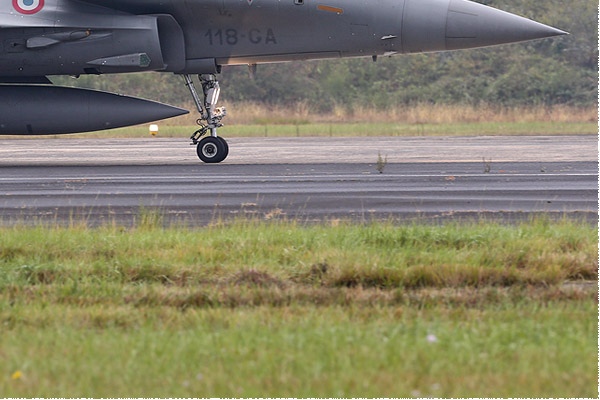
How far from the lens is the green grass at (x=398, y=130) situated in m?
30.9

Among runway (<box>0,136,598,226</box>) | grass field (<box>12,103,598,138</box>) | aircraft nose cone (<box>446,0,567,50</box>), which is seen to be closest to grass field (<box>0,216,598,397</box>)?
runway (<box>0,136,598,226</box>)

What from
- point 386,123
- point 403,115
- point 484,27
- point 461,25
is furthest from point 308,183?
point 403,115

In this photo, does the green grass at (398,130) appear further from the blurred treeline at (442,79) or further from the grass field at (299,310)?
the grass field at (299,310)

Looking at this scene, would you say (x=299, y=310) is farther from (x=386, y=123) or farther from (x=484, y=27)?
(x=386, y=123)

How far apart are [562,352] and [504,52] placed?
4614 centimetres

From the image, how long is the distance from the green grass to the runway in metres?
5.69

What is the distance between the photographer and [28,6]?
18.4 meters

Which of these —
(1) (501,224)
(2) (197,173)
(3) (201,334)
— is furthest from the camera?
(2) (197,173)

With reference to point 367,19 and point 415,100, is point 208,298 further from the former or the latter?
point 415,100

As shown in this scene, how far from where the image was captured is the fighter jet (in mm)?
17938

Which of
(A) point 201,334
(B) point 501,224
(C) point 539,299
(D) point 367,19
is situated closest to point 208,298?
(A) point 201,334

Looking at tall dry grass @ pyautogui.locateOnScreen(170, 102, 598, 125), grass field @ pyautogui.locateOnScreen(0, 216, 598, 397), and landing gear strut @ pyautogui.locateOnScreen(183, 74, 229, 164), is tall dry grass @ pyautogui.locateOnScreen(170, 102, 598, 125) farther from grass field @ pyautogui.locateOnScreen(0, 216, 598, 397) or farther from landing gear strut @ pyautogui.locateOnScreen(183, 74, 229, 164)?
grass field @ pyautogui.locateOnScreen(0, 216, 598, 397)

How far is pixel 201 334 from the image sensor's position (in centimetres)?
623

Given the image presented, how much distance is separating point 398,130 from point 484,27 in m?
14.7
